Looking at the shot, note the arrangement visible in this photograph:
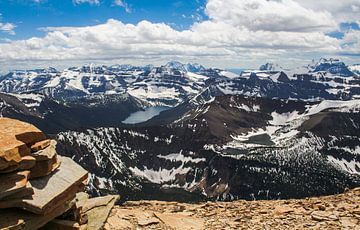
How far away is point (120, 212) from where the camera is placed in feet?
95.3

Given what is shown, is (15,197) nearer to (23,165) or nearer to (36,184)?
(23,165)

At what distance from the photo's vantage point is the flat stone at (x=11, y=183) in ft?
61.2

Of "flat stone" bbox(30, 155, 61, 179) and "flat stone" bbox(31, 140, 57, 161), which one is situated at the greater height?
"flat stone" bbox(31, 140, 57, 161)

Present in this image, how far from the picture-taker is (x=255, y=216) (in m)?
28.0

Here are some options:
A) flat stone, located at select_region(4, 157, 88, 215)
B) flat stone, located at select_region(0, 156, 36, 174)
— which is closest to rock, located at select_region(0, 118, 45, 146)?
flat stone, located at select_region(0, 156, 36, 174)

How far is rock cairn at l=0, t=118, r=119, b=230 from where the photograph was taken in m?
19.0

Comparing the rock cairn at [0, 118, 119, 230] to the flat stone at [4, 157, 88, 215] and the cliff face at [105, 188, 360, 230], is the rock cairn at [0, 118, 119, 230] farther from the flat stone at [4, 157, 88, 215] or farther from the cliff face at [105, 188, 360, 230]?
the cliff face at [105, 188, 360, 230]

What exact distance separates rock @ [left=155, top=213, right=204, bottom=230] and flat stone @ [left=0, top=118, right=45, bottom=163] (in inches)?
379

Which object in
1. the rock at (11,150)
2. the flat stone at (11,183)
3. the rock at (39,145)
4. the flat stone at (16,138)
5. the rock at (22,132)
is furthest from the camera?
the rock at (39,145)

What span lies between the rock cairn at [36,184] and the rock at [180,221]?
14.0 feet

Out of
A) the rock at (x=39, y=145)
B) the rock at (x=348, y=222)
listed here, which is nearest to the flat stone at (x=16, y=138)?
the rock at (x=39, y=145)

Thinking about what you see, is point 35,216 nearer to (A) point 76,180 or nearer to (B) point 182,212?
(A) point 76,180

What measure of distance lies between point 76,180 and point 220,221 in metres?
10.1

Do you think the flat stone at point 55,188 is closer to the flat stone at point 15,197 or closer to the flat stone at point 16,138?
the flat stone at point 15,197
